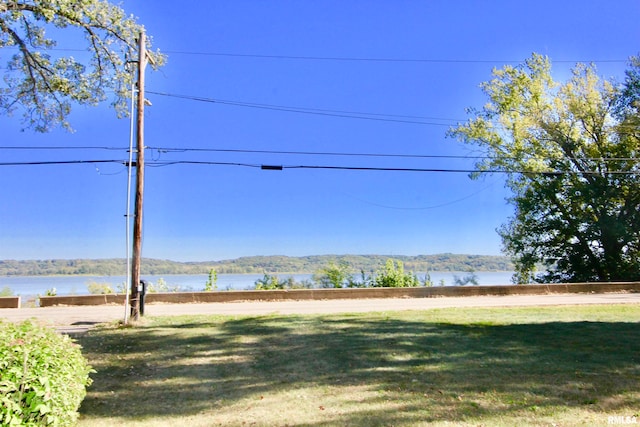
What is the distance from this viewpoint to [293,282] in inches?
916

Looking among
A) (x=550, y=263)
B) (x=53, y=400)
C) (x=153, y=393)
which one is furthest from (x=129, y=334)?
(x=550, y=263)

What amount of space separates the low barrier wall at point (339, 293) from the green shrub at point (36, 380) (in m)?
15.4

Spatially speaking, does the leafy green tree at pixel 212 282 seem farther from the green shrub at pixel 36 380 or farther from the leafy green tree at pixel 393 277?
the green shrub at pixel 36 380

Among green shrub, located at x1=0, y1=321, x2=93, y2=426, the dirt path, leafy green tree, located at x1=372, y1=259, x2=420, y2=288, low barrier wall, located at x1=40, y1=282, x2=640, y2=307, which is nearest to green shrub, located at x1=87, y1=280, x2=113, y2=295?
low barrier wall, located at x1=40, y1=282, x2=640, y2=307

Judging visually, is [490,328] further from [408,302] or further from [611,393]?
[408,302]

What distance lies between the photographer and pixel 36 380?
13.0ft

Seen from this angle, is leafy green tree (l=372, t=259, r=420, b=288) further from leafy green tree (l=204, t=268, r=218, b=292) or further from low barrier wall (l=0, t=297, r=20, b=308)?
low barrier wall (l=0, t=297, r=20, b=308)

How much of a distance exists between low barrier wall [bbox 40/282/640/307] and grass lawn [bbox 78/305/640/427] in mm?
8574

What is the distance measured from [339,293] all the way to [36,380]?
18.1m

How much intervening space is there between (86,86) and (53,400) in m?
13.4

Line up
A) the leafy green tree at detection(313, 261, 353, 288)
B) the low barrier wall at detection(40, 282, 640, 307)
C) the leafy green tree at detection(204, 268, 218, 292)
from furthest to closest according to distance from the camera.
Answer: the leafy green tree at detection(313, 261, 353, 288)
the leafy green tree at detection(204, 268, 218, 292)
the low barrier wall at detection(40, 282, 640, 307)

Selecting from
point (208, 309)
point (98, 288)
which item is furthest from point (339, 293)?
point (98, 288)

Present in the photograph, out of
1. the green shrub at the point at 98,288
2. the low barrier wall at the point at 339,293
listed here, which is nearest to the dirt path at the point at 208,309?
the low barrier wall at the point at 339,293

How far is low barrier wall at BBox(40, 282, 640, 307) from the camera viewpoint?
18656 millimetres
